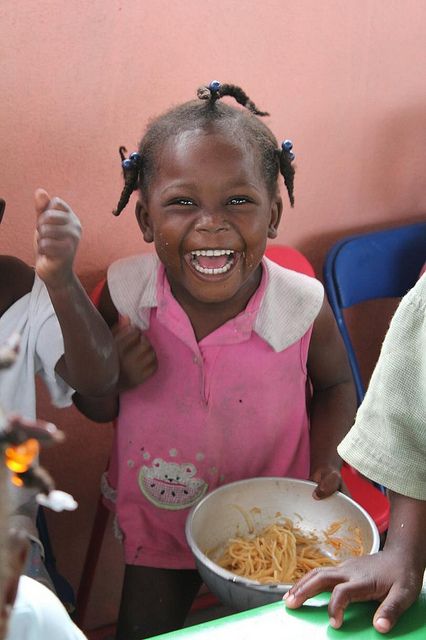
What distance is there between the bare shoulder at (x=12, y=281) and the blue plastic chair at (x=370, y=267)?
76cm

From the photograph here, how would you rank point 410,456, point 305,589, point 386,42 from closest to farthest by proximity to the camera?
point 305,589
point 410,456
point 386,42

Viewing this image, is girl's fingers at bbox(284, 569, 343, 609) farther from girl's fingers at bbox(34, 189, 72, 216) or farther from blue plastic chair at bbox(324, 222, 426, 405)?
blue plastic chair at bbox(324, 222, 426, 405)

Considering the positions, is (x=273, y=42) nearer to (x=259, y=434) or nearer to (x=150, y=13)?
(x=150, y=13)

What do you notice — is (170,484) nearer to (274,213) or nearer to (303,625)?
(274,213)

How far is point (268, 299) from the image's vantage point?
1487 mm

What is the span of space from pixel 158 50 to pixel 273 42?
295mm

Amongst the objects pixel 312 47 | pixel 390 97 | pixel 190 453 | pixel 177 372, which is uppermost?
pixel 312 47

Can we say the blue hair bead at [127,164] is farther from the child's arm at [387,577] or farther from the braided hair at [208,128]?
the child's arm at [387,577]

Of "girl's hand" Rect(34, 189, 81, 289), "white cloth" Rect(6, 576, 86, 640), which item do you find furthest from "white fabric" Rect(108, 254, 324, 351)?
"white cloth" Rect(6, 576, 86, 640)

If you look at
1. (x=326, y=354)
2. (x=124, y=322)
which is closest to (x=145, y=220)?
(x=124, y=322)

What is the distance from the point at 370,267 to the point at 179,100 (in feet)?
2.10

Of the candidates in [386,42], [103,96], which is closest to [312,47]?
[386,42]

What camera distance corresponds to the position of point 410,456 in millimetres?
967

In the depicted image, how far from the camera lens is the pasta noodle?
1.28 metres
